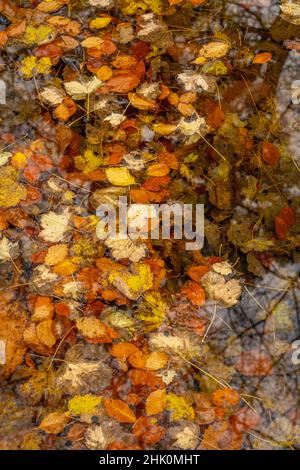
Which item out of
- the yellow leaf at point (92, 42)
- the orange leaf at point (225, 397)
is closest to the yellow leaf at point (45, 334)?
the orange leaf at point (225, 397)

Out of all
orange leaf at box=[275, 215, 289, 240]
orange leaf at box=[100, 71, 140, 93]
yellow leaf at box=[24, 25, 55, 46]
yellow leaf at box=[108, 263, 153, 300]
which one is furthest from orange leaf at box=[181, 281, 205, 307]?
yellow leaf at box=[24, 25, 55, 46]

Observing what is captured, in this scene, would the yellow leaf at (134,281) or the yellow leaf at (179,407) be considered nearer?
the yellow leaf at (179,407)

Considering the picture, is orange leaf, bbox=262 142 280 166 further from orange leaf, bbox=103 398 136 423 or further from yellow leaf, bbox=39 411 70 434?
yellow leaf, bbox=39 411 70 434

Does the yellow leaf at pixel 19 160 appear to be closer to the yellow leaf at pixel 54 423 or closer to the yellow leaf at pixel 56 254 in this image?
the yellow leaf at pixel 56 254

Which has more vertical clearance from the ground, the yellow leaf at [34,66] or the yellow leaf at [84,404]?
the yellow leaf at [34,66]

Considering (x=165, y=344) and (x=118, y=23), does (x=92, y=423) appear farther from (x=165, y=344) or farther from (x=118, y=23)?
(x=118, y=23)
